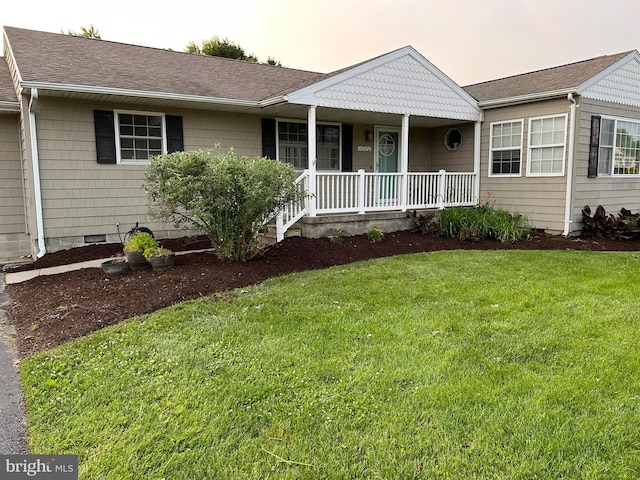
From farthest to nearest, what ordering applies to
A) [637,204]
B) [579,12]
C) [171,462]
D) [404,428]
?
1. [579,12]
2. [637,204]
3. [404,428]
4. [171,462]

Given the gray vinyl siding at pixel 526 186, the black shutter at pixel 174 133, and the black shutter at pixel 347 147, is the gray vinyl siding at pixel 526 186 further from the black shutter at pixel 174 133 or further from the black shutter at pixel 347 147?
the black shutter at pixel 174 133

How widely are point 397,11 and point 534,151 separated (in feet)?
21.5

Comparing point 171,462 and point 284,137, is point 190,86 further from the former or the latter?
point 171,462

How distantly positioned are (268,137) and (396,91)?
116 inches

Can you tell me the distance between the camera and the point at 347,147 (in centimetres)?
1094

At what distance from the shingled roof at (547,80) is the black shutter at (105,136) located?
8151 mm

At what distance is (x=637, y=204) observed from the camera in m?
11.0

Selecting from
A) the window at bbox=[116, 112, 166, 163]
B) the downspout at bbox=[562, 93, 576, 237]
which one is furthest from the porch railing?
the window at bbox=[116, 112, 166, 163]

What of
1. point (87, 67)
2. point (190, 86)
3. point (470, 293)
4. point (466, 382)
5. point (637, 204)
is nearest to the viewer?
point (466, 382)

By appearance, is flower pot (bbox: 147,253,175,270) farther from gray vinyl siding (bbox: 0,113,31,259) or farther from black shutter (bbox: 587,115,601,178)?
black shutter (bbox: 587,115,601,178)

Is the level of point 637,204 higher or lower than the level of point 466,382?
higher

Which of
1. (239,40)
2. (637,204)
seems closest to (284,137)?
(637,204)

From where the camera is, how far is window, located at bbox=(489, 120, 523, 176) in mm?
10070

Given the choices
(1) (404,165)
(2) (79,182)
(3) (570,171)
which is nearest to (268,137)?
(1) (404,165)
